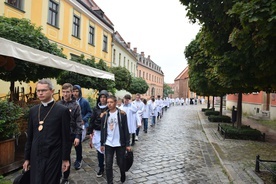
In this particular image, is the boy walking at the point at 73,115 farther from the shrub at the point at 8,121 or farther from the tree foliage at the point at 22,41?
the tree foliage at the point at 22,41

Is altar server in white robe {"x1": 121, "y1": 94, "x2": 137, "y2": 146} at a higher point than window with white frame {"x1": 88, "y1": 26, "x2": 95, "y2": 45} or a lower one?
lower

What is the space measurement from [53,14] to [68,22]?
1.67m

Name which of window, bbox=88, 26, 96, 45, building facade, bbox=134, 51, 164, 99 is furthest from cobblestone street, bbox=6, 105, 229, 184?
building facade, bbox=134, 51, 164, 99

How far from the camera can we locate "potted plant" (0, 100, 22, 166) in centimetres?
492

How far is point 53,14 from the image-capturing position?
16.5 meters

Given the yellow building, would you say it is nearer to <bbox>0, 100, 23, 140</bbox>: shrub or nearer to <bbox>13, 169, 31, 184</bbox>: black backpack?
<bbox>0, 100, 23, 140</bbox>: shrub

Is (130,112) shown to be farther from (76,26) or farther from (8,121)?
(76,26)

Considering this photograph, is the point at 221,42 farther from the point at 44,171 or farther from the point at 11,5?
the point at 11,5

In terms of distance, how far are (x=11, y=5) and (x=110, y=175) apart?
1163 centimetres

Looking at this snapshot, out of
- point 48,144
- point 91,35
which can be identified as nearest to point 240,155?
point 48,144

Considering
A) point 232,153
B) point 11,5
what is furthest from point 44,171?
point 11,5

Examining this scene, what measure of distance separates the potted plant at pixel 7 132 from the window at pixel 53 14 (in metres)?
12.4

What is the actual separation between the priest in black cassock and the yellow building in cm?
903

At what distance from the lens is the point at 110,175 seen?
4535mm
